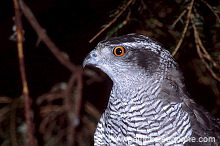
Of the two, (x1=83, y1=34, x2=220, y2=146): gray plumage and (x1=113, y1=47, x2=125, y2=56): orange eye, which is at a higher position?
(x1=113, y1=47, x2=125, y2=56): orange eye

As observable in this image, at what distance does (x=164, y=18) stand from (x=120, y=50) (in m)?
0.71

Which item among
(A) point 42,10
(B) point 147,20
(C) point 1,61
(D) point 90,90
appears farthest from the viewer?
(D) point 90,90

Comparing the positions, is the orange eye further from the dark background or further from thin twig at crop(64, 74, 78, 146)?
thin twig at crop(64, 74, 78, 146)

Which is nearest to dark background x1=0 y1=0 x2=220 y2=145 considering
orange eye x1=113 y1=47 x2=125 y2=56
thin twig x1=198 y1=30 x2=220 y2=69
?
thin twig x1=198 y1=30 x2=220 y2=69

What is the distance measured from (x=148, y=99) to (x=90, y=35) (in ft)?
4.09

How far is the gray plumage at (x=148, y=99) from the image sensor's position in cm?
167

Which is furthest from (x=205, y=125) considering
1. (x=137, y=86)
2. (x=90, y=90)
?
(x=90, y=90)

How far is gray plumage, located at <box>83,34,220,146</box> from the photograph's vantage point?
1.67 meters

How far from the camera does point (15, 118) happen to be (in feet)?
6.84

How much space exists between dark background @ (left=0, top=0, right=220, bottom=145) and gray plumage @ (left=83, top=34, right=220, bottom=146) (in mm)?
240

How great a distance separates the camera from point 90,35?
284cm

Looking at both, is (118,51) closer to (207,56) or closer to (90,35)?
(207,56)

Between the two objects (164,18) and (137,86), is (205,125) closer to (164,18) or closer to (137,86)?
(137,86)

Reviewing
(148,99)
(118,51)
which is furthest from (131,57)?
(148,99)
